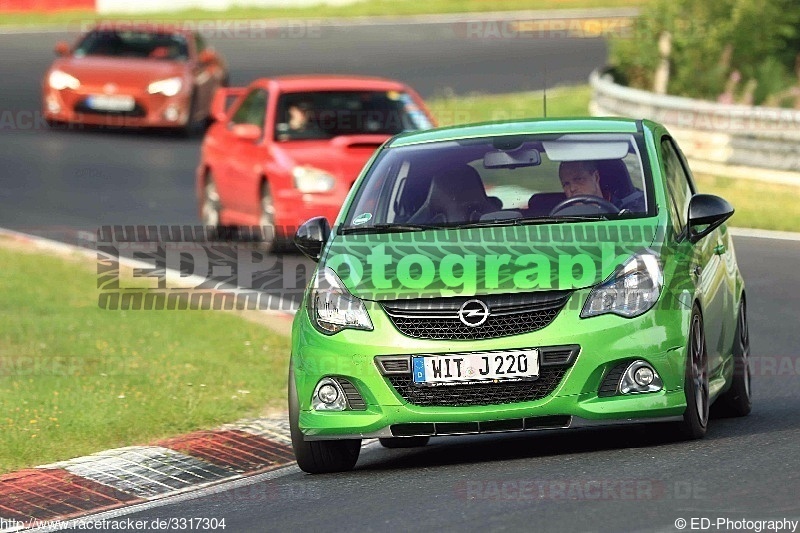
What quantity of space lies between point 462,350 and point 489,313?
0.20 meters

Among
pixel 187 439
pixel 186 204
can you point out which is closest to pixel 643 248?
pixel 187 439

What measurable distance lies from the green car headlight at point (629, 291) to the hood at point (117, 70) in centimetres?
1757

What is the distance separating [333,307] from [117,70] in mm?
17391

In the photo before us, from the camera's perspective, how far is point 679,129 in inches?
866

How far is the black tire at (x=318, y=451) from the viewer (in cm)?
858

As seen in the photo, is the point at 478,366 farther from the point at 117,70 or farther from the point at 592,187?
the point at 117,70

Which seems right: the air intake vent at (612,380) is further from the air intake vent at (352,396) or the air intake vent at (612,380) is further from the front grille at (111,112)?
the front grille at (111,112)

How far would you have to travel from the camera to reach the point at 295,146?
56.1 ft

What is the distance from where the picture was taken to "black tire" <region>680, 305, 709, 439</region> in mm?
8297

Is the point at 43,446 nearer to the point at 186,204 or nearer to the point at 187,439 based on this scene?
the point at 187,439

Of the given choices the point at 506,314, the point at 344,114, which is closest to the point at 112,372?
the point at 506,314

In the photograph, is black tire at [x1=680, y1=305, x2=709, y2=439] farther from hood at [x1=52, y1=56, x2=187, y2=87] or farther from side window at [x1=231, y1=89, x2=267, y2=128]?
hood at [x1=52, y1=56, x2=187, y2=87]

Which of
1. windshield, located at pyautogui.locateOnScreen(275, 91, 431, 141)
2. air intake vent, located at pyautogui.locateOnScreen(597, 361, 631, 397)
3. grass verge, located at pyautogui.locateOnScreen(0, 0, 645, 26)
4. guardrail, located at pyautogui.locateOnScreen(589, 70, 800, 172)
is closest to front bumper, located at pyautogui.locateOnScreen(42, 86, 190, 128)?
guardrail, located at pyautogui.locateOnScreen(589, 70, 800, 172)

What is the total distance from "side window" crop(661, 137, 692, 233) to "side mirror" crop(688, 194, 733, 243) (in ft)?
0.19
